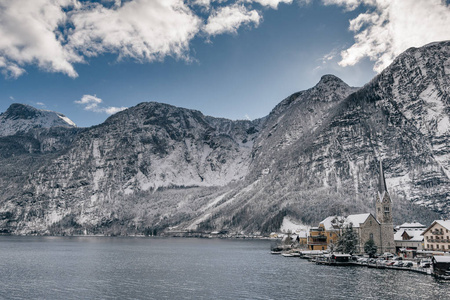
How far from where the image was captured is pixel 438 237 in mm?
118250

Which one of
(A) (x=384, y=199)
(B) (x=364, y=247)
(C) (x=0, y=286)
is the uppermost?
(A) (x=384, y=199)

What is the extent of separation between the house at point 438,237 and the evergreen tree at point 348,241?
20574mm

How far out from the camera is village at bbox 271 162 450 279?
11131cm

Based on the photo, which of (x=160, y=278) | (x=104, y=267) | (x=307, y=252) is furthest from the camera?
(x=307, y=252)

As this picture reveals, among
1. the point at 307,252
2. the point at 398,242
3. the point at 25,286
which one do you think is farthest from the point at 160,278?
the point at 398,242

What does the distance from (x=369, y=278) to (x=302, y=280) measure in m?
14.5

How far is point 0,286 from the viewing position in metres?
77.8

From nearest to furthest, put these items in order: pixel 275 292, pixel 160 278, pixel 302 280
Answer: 1. pixel 275 292
2. pixel 302 280
3. pixel 160 278

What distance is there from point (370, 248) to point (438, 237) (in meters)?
19.5

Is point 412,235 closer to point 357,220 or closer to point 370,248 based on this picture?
point 357,220

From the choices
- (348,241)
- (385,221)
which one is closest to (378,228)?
(385,221)

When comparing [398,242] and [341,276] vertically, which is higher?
[398,242]

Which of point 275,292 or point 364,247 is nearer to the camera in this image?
point 275,292

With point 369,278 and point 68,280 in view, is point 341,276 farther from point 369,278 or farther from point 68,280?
point 68,280
